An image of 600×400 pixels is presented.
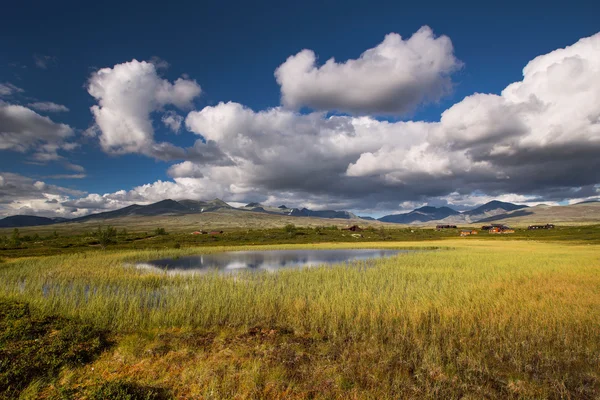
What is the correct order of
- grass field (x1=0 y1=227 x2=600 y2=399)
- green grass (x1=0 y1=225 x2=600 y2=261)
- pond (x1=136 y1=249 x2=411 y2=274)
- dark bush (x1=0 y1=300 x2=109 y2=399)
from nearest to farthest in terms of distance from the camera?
grass field (x1=0 y1=227 x2=600 y2=399) < dark bush (x1=0 y1=300 x2=109 y2=399) < pond (x1=136 y1=249 x2=411 y2=274) < green grass (x1=0 y1=225 x2=600 y2=261)

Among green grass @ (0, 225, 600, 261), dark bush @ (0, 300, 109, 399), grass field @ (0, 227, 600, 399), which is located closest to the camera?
grass field @ (0, 227, 600, 399)

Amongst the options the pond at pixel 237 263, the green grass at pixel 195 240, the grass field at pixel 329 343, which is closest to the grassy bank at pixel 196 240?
the green grass at pixel 195 240

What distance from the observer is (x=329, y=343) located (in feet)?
39.1

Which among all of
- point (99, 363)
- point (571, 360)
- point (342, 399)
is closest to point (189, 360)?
point (99, 363)

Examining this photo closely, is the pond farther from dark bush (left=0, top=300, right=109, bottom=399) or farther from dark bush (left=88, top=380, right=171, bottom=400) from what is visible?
dark bush (left=88, top=380, right=171, bottom=400)

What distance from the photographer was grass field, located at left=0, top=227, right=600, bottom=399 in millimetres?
8641

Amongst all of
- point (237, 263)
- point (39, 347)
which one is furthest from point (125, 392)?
point (237, 263)

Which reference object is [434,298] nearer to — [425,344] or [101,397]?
[425,344]

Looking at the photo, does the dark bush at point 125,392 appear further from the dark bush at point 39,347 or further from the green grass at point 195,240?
the green grass at point 195,240

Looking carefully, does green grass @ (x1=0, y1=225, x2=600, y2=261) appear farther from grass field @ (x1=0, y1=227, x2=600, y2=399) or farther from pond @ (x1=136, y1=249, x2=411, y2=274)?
grass field @ (x1=0, y1=227, x2=600, y2=399)

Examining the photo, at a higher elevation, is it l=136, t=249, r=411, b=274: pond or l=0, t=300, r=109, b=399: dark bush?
l=0, t=300, r=109, b=399: dark bush

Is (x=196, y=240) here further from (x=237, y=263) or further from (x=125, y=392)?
(x=125, y=392)

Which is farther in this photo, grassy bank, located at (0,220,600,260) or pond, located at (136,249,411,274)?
grassy bank, located at (0,220,600,260)

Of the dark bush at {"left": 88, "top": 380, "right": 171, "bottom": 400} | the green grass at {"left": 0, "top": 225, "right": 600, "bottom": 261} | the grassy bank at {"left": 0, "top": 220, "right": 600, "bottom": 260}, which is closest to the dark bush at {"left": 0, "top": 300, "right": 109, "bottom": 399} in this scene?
the dark bush at {"left": 88, "top": 380, "right": 171, "bottom": 400}
